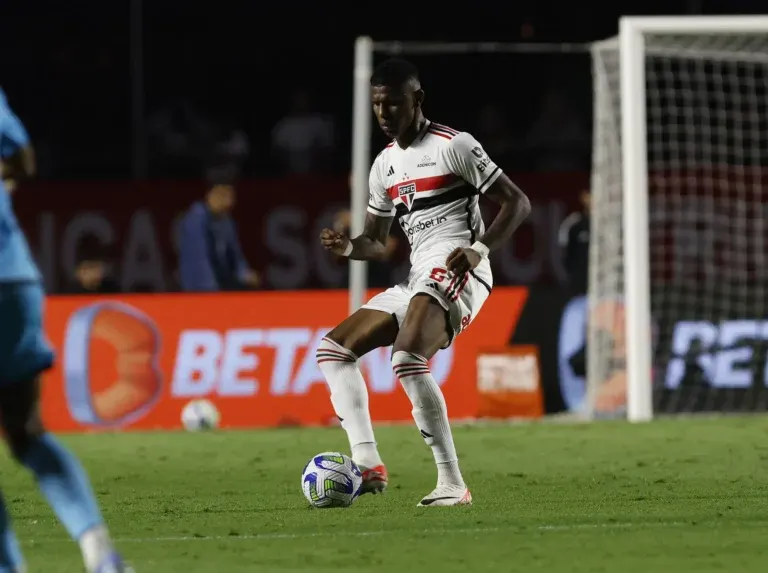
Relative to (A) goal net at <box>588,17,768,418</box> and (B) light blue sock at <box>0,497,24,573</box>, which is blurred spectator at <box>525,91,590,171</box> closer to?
(A) goal net at <box>588,17,768,418</box>

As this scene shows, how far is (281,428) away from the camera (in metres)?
13.5

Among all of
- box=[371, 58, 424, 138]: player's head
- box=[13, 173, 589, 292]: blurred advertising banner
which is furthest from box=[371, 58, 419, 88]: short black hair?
box=[13, 173, 589, 292]: blurred advertising banner

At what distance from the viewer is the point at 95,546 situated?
5004 mm

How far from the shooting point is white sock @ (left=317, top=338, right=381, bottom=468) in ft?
25.9

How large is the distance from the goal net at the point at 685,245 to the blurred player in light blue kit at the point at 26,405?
8536 mm

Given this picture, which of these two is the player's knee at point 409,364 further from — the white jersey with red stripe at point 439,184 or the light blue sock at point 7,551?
the light blue sock at point 7,551

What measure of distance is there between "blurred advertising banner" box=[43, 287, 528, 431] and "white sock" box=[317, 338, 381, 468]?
586 centimetres

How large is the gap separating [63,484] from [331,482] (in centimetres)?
258

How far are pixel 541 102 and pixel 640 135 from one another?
6.30m

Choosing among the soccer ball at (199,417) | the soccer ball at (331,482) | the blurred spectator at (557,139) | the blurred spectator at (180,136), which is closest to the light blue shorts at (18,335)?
the soccer ball at (331,482)

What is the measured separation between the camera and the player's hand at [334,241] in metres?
8.00

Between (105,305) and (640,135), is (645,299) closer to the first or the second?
(640,135)

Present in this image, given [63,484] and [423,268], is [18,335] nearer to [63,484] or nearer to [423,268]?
[63,484]

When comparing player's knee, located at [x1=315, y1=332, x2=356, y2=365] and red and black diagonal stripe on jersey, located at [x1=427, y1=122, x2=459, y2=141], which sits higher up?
red and black diagonal stripe on jersey, located at [x1=427, y1=122, x2=459, y2=141]
